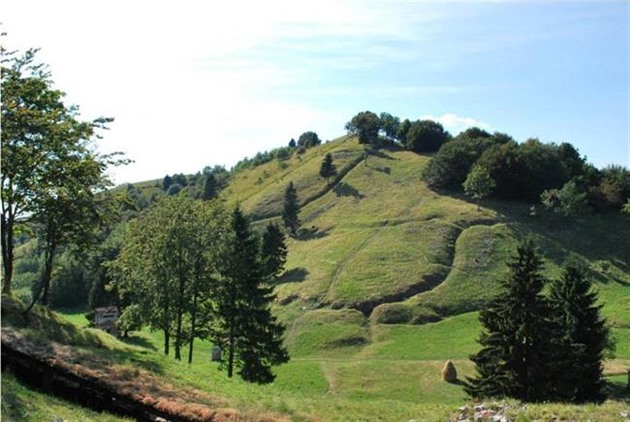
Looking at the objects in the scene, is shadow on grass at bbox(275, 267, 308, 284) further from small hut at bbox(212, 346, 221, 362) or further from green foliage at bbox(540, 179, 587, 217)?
green foliage at bbox(540, 179, 587, 217)

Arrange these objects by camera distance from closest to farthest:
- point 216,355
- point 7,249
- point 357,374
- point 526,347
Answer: point 7,249
point 526,347
point 357,374
point 216,355

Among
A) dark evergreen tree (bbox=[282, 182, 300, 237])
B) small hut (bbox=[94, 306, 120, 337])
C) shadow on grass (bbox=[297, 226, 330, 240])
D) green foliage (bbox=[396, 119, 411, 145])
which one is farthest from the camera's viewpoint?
green foliage (bbox=[396, 119, 411, 145])

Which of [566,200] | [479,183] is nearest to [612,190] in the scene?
[566,200]

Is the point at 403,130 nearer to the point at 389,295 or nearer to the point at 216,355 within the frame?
the point at 389,295

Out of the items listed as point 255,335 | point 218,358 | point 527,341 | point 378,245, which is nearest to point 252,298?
point 255,335

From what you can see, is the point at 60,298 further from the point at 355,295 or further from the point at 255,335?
the point at 255,335

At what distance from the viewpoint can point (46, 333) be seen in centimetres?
2405

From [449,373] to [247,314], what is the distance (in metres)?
17.8

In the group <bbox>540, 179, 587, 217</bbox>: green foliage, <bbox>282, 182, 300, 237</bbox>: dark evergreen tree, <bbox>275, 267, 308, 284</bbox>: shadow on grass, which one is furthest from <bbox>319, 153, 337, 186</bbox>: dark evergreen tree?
<bbox>540, 179, 587, 217</bbox>: green foliage

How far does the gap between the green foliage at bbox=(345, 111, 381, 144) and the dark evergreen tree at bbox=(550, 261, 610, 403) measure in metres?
105

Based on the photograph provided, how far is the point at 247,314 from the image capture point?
42.9 metres

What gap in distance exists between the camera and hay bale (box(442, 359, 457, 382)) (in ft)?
154

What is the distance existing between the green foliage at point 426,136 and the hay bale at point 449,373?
8963 cm

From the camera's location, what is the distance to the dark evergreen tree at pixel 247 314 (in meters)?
42.4
